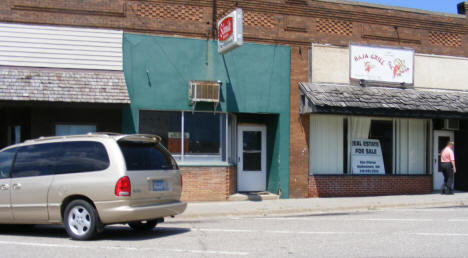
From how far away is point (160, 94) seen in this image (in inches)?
578

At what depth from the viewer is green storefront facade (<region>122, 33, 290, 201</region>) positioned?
14617 mm

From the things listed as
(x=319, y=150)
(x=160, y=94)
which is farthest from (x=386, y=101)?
(x=160, y=94)

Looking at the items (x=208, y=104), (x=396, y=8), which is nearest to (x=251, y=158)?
(x=208, y=104)

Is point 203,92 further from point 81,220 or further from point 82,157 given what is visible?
point 81,220

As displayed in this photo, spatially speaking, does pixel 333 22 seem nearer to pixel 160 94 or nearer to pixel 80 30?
pixel 160 94

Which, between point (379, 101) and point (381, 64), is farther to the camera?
point (381, 64)

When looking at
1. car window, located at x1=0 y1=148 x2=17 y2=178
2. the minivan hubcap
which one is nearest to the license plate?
the minivan hubcap

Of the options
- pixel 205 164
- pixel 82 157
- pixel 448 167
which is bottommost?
pixel 448 167

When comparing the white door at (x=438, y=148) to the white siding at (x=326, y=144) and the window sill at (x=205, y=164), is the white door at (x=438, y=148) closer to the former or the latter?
the white siding at (x=326, y=144)

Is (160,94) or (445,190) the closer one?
(160,94)

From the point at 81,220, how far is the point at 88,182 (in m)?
0.65

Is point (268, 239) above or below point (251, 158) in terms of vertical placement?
below

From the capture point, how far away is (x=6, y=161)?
9.40m

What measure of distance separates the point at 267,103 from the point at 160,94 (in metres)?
3.26
